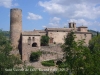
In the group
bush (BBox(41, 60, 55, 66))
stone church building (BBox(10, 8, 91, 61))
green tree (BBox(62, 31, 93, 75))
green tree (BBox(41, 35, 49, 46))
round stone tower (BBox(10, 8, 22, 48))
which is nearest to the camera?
green tree (BBox(62, 31, 93, 75))

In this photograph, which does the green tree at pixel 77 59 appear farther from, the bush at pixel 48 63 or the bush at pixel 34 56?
the bush at pixel 34 56

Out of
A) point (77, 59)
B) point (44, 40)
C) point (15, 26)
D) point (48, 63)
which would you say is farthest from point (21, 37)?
point (77, 59)

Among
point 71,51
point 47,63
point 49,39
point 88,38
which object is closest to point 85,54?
point 71,51

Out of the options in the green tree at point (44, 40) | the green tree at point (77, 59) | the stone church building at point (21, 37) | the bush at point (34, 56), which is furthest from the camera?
the green tree at point (44, 40)

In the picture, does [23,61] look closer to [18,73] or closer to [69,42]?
[18,73]

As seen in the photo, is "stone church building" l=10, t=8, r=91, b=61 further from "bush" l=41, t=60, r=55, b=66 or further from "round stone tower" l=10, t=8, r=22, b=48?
"bush" l=41, t=60, r=55, b=66

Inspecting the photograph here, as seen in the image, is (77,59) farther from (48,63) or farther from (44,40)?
(44,40)

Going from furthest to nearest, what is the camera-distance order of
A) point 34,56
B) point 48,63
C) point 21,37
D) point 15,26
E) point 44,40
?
point 44,40 → point 15,26 → point 21,37 → point 34,56 → point 48,63

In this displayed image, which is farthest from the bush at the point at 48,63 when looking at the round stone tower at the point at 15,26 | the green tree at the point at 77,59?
the green tree at the point at 77,59

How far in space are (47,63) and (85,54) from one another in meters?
28.0

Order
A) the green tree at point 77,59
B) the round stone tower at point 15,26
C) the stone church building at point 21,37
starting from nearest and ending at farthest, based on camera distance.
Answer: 1. the green tree at point 77,59
2. the stone church building at point 21,37
3. the round stone tower at point 15,26

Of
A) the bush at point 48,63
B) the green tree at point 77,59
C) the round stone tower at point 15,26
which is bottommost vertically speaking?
the bush at point 48,63

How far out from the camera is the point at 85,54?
13922 millimetres

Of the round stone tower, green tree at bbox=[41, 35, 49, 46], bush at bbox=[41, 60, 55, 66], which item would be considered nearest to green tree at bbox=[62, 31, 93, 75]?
bush at bbox=[41, 60, 55, 66]
